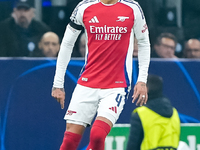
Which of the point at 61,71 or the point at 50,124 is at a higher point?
the point at 61,71

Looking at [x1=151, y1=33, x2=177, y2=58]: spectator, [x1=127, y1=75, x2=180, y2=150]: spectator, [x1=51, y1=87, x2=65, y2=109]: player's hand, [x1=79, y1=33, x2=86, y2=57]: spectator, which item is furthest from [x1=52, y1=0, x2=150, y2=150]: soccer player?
[x1=151, y1=33, x2=177, y2=58]: spectator

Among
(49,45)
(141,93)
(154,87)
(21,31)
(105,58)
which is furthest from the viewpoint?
(21,31)

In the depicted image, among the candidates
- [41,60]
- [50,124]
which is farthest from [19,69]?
[50,124]

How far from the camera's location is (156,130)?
16.7ft

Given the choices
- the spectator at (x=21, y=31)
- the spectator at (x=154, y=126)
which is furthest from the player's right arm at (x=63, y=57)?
the spectator at (x=21, y=31)

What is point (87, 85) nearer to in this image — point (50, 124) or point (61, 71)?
A: point (61, 71)

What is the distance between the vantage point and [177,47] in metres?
6.98

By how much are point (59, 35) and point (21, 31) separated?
50cm

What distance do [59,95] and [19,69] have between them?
1.48m

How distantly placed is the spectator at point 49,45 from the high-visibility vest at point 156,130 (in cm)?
201

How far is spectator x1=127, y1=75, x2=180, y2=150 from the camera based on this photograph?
16.5ft

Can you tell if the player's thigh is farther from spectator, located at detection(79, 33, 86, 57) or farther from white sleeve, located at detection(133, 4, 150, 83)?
spectator, located at detection(79, 33, 86, 57)

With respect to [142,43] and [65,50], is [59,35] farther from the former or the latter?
[142,43]

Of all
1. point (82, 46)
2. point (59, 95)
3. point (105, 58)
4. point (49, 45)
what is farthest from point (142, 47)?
point (49, 45)
